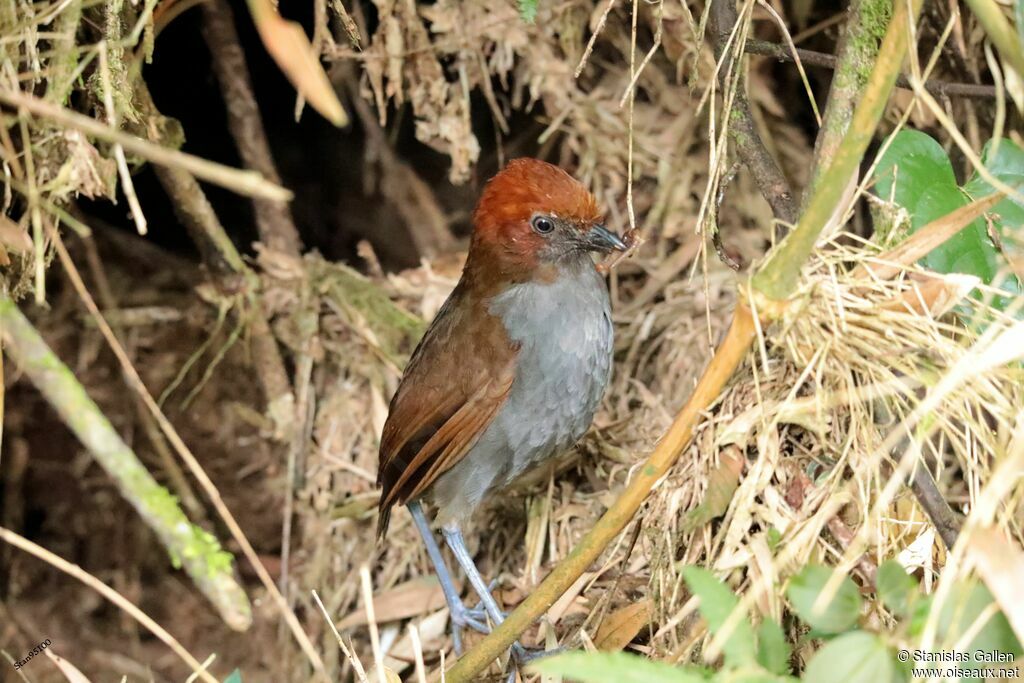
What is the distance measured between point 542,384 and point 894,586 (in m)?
1.51

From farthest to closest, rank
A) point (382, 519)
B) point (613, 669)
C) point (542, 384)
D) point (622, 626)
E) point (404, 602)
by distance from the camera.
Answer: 1. point (404, 602)
2. point (382, 519)
3. point (542, 384)
4. point (622, 626)
5. point (613, 669)

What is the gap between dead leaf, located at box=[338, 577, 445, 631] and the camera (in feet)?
11.4

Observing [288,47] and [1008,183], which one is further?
[1008,183]

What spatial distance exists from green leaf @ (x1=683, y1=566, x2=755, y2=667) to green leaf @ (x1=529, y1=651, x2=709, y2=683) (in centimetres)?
6

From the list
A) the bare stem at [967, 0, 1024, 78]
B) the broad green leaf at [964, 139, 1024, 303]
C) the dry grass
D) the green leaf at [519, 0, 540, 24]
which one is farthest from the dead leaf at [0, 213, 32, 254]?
the broad green leaf at [964, 139, 1024, 303]

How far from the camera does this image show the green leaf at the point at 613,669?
4.43ft

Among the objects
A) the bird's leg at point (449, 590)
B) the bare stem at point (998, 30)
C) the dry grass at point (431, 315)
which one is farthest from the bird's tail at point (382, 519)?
the bare stem at point (998, 30)

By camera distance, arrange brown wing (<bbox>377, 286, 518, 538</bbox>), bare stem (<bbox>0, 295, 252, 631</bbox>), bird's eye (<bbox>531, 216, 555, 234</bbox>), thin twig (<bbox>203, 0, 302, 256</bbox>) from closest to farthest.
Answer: bare stem (<bbox>0, 295, 252, 631</bbox>), brown wing (<bbox>377, 286, 518, 538</bbox>), bird's eye (<bbox>531, 216, 555, 234</bbox>), thin twig (<bbox>203, 0, 302, 256</bbox>)

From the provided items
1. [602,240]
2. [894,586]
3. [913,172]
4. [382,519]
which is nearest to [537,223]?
[602,240]

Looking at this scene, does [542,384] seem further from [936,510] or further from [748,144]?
[936,510]

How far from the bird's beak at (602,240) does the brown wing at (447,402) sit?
38 centimetres

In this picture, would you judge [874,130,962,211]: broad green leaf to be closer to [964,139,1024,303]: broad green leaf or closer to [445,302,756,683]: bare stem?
[964,139,1024,303]: broad green leaf

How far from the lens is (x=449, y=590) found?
3.28 meters

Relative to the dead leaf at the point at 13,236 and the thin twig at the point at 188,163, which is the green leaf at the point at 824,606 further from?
the dead leaf at the point at 13,236
